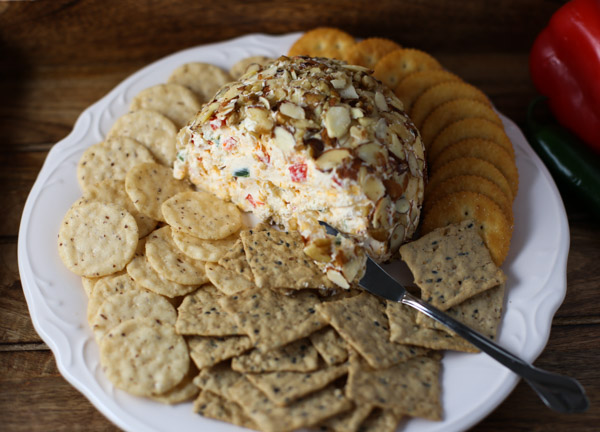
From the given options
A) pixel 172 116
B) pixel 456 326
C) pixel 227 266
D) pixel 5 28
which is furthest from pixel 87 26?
pixel 456 326

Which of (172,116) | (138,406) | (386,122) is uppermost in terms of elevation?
(386,122)

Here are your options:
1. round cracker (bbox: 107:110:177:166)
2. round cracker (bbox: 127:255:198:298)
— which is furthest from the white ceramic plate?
round cracker (bbox: 127:255:198:298)

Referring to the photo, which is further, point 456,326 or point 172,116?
point 172,116

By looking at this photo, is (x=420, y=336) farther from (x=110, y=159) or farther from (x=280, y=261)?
(x=110, y=159)

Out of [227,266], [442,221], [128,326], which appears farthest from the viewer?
[442,221]

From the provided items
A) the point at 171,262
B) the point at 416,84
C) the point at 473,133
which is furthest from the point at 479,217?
the point at 171,262

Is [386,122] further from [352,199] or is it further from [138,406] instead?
[138,406]

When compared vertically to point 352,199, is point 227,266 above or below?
below

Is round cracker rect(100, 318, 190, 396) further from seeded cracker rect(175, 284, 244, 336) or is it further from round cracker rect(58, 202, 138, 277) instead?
round cracker rect(58, 202, 138, 277)
